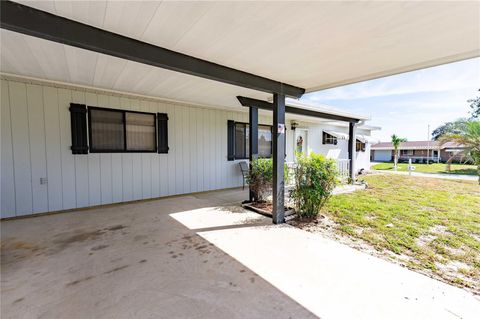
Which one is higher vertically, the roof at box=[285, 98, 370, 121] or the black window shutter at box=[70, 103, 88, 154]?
the roof at box=[285, 98, 370, 121]

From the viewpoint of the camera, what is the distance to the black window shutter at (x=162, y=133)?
18.6 ft

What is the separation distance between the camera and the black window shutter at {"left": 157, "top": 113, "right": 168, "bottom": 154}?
18.6 feet

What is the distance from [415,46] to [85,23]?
11.9ft

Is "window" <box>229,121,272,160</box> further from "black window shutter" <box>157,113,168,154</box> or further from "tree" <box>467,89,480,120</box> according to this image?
"tree" <box>467,89,480,120</box>

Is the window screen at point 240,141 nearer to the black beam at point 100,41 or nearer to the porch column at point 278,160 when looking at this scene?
the porch column at point 278,160

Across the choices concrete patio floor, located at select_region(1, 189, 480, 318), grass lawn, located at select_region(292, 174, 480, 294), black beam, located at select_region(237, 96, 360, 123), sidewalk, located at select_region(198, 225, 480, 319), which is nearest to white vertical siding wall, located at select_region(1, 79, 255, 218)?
concrete patio floor, located at select_region(1, 189, 480, 318)

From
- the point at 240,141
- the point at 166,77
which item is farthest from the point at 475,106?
the point at 166,77

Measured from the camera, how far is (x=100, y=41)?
2.18 meters

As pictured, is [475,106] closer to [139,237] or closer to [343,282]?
[343,282]

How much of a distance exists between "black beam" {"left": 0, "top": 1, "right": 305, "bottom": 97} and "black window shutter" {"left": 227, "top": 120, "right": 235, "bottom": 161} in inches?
144

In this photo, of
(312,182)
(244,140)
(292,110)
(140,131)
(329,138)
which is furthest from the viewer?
(329,138)

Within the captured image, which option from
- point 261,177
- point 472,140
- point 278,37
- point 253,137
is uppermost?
point 278,37

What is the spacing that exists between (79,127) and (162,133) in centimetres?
179

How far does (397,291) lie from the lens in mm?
2037
